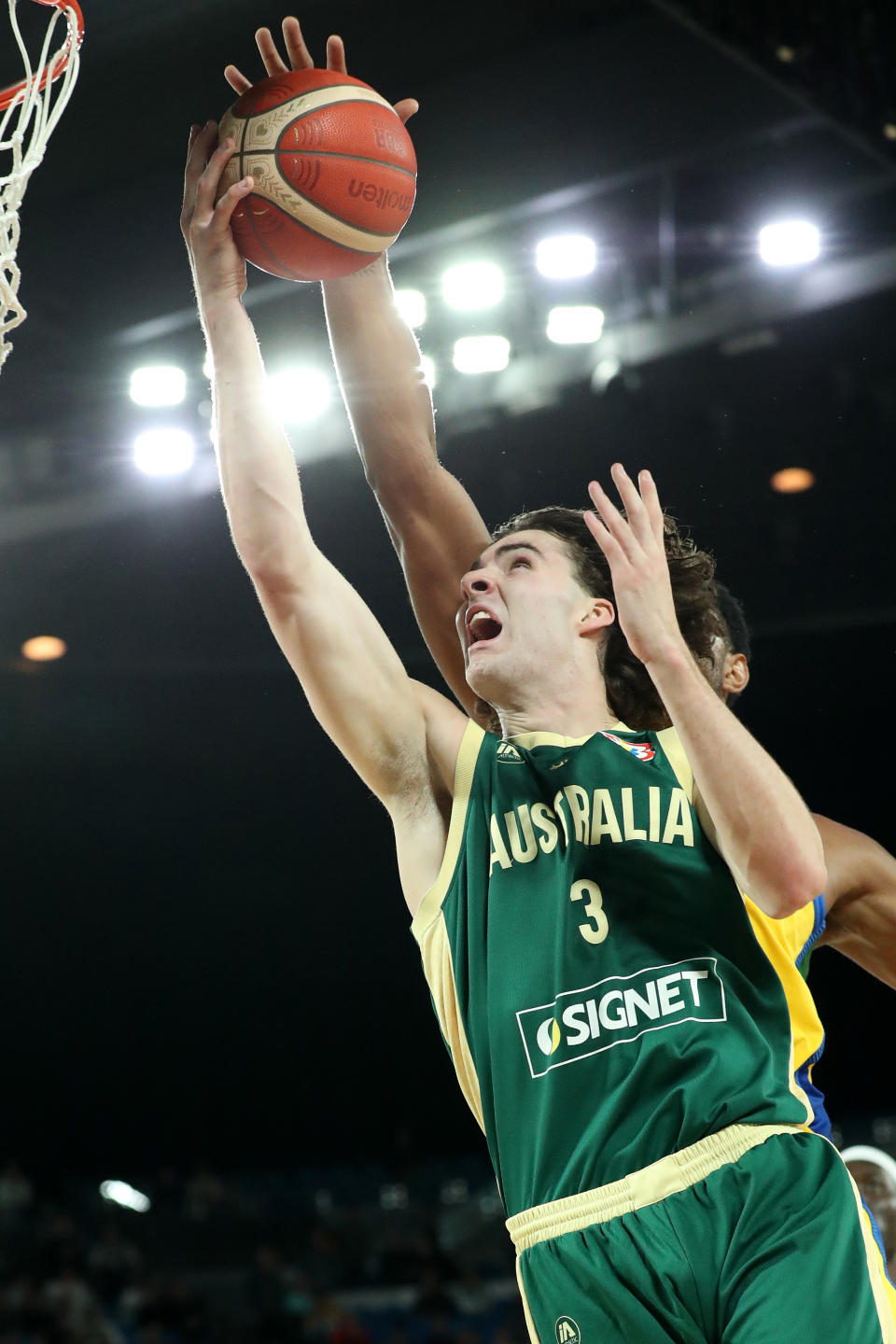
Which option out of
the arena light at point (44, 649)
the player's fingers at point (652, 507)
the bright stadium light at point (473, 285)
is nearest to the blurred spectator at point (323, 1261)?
the arena light at point (44, 649)

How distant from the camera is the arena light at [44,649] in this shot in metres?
10.8

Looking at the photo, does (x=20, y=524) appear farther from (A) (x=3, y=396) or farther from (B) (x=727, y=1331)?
(B) (x=727, y=1331)

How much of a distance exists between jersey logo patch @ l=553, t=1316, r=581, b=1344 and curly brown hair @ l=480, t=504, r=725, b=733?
3.69 ft

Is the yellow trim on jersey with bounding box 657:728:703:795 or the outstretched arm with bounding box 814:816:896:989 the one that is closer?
the yellow trim on jersey with bounding box 657:728:703:795

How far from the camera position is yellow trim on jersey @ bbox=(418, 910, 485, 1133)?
2.44 meters

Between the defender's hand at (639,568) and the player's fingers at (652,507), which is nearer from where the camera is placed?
A: the defender's hand at (639,568)

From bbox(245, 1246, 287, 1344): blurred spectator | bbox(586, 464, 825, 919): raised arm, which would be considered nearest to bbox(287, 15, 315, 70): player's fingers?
bbox(586, 464, 825, 919): raised arm

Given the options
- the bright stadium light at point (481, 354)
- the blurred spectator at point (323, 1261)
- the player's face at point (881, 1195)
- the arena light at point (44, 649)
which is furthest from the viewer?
the arena light at point (44, 649)

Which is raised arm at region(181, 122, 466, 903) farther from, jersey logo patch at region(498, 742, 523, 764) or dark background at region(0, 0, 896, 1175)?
dark background at region(0, 0, 896, 1175)

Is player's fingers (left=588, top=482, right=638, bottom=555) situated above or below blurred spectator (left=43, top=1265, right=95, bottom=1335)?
below

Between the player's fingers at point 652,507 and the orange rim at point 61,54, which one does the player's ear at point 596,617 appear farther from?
the orange rim at point 61,54

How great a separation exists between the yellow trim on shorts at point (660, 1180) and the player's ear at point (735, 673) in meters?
1.16

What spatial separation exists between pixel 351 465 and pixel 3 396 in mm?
2166

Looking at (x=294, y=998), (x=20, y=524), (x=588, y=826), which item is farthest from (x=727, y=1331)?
(x=294, y=998)
